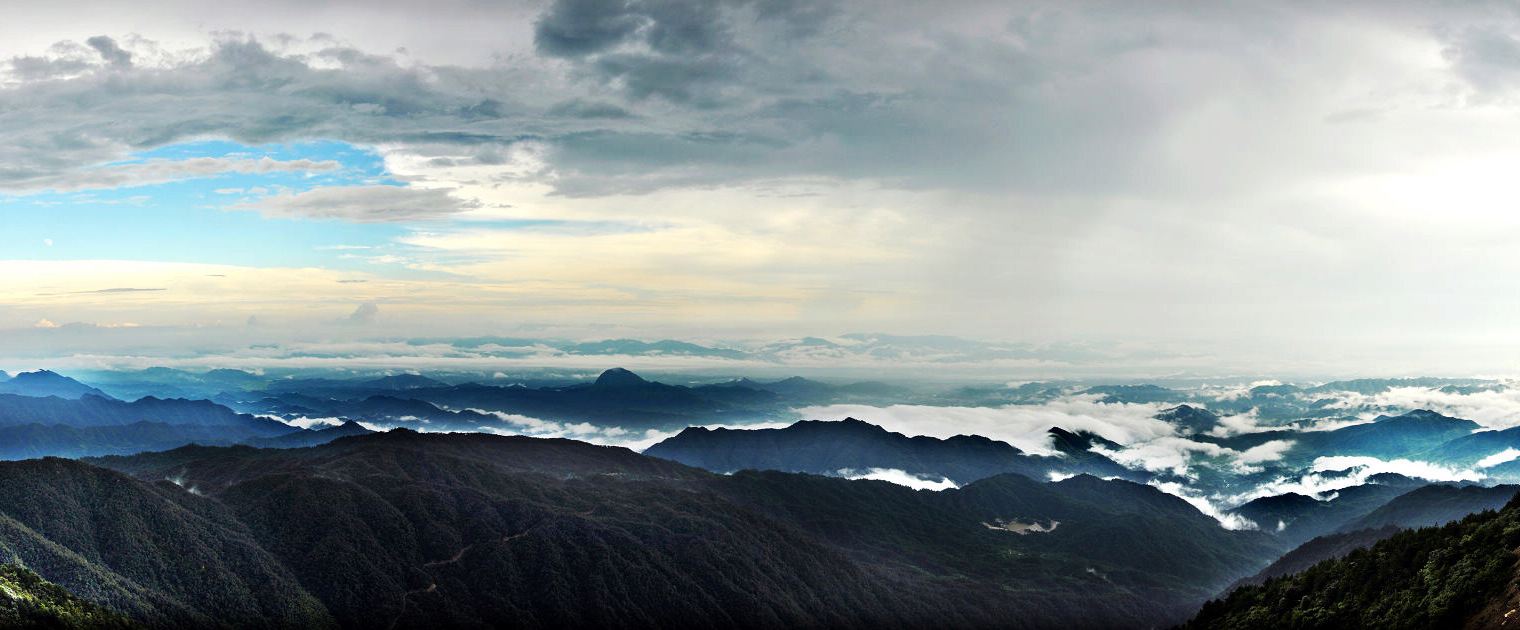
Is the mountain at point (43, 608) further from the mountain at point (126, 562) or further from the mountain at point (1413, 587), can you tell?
the mountain at point (1413, 587)

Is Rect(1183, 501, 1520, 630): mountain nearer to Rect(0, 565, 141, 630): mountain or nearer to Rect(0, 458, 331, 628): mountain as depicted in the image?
Rect(0, 565, 141, 630): mountain

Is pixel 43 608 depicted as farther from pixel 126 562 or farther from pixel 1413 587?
pixel 1413 587

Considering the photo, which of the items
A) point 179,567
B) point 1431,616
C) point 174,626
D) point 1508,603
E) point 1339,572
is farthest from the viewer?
point 179,567

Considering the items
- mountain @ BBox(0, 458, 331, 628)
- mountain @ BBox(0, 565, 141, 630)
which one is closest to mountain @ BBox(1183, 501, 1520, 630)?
mountain @ BBox(0, 565, 141, 630)

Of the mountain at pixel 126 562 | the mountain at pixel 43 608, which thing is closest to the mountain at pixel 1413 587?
the mountain at pixel 43 608

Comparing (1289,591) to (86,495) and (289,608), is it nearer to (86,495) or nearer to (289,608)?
(289,608)

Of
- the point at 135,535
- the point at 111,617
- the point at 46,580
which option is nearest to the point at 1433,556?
the point at 111,617

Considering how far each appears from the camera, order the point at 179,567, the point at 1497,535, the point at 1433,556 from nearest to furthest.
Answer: the point at 1497,535, the point at 1433,556, the point at 179,567
